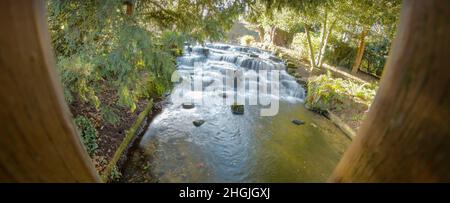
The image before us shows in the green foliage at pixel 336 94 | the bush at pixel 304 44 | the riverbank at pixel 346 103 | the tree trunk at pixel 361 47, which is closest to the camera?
the riverbank at pixel 346 103

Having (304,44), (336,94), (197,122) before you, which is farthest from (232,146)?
(304,44)

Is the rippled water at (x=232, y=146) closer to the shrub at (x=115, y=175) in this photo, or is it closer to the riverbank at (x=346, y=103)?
the shrub at (x=115, y=175)

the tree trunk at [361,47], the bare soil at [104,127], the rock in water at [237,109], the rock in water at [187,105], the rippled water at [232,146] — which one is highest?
the tree trunk at [361,47]

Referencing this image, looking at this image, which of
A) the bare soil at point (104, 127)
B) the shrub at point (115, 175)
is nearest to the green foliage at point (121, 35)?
the bare soil at point (104, 127)

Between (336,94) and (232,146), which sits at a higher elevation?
(336,94)

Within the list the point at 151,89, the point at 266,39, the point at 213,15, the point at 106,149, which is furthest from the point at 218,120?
the point at 266,39

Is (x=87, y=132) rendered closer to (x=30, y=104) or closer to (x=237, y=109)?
(x=30, y=104)

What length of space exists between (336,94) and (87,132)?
30.3ft

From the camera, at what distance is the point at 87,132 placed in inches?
195

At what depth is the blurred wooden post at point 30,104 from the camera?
0.44 metres

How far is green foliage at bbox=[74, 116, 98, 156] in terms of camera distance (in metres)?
4.82

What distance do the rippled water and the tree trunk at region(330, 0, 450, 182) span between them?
5.07 meters

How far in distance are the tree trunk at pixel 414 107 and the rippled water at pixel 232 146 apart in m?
5.07

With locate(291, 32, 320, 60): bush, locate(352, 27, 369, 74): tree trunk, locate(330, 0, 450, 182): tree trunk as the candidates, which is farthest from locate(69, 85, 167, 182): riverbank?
locate(291, 32, 320, 60): bush
